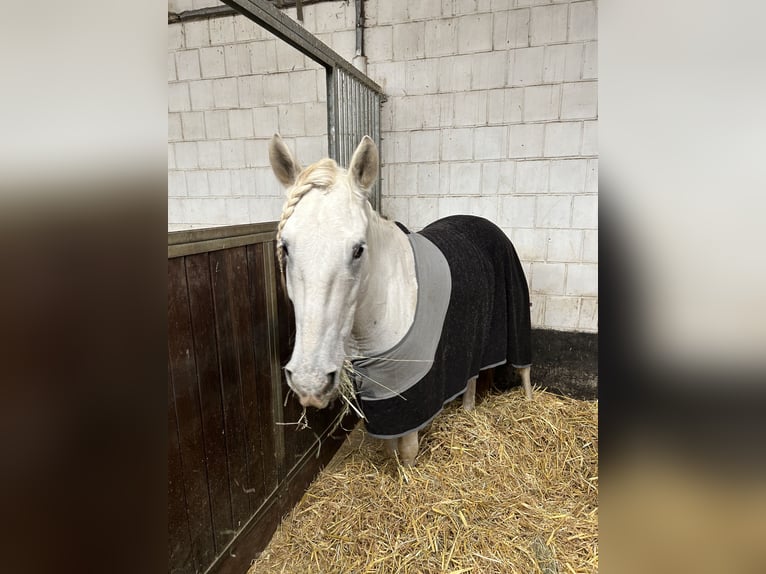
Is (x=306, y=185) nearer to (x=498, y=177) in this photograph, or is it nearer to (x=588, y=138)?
(x=498, y=177)

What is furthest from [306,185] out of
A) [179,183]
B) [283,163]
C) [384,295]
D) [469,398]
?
[179,183]

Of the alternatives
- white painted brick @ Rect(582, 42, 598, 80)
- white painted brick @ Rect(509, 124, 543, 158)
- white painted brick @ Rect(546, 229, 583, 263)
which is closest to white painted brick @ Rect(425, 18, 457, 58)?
white painted brick @ Rect(509, 124, 543, 158)

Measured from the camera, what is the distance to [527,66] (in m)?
2.04

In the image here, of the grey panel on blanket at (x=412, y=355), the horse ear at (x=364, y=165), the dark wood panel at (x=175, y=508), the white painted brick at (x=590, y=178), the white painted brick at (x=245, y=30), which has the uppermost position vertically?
the white painted brick at (x=245, y=30)

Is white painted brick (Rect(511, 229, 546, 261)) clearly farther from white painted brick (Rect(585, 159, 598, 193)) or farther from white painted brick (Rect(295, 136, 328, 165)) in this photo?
white painted brick (Rect(295, 136, 328, 165))

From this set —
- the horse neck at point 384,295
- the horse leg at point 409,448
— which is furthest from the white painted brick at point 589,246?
the horse leg at point 409,448

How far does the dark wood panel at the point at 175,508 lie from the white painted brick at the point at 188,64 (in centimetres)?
242

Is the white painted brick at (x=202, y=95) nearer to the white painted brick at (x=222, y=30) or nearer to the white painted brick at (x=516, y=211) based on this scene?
the white painted brick at (x=222, y=30)

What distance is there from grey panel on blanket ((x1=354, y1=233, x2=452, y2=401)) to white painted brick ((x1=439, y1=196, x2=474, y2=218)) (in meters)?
1.04

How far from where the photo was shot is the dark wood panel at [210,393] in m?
0.93

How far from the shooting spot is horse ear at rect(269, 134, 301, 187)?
1.10 m

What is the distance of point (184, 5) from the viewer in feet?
8.02
